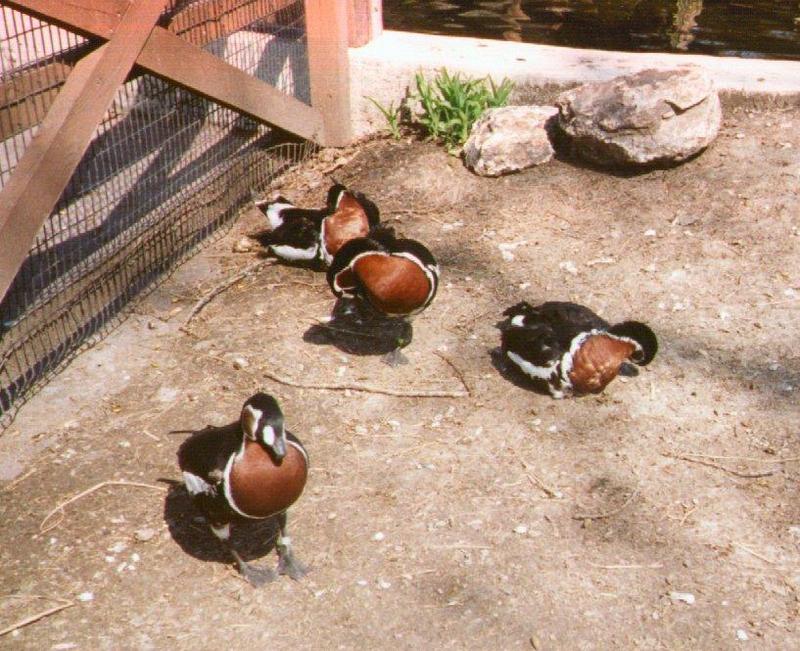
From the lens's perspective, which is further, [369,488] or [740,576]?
[369,488]

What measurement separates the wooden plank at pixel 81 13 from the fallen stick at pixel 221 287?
143 centimetres

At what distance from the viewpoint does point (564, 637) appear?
363 centimetres

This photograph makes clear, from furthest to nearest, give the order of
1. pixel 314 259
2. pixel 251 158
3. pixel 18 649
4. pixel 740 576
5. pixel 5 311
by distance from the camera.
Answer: pixel 251 158, pixel 314 259, pixel 5 311, pixel 740 576, pixel 18 649

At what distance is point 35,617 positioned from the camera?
12.2 feet

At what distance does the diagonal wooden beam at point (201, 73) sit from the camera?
486 centimetres

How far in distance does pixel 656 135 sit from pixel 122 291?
3.14 m

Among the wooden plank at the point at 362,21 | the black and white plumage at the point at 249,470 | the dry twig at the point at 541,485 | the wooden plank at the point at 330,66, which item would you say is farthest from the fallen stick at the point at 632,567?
the wooden plank at the point at 362,21

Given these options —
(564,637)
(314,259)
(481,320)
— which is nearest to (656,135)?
(481,320)

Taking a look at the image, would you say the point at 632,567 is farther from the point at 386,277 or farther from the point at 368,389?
the point at 386,277

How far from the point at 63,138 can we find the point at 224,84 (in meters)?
1.42

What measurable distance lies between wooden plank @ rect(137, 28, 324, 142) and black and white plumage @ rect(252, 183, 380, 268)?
73cm

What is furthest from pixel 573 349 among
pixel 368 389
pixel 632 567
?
pixel 632 567

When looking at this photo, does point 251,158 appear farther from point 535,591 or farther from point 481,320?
point 535,591

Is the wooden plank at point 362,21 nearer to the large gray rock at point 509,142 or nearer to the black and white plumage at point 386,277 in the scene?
the large gray rock at point 509,142
